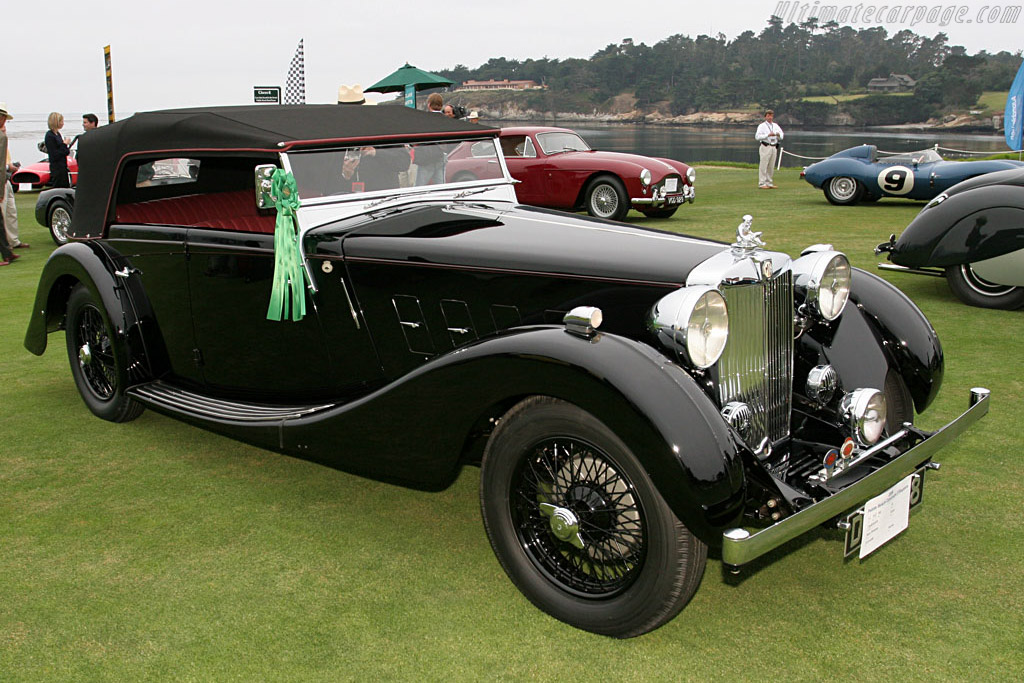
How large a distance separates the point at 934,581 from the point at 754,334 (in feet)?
3.55

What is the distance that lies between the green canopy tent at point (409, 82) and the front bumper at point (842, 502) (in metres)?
13.7

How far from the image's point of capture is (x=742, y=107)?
308ft

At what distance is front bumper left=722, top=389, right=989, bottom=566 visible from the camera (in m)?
2.25

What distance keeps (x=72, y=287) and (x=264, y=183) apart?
1944 mm

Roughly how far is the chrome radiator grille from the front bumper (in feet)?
1.36

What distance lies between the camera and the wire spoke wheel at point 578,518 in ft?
8.64

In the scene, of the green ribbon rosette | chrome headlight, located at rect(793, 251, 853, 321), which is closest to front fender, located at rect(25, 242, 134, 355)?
the green ribbon rosette

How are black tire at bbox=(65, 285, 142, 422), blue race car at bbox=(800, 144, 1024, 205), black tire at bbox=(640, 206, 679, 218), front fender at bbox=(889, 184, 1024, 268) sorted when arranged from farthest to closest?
blue race car at bbox=(800, 144, 1024, 205), black tire at bbox=(640, 206, 679, 218), front fender at bbox=(889, 184, 1024, 268), black tire at bbox=(65, 285, 142, 422)

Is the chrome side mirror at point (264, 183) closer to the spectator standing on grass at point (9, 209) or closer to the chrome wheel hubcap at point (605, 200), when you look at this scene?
the spectator standing on grass at point (9, 209)

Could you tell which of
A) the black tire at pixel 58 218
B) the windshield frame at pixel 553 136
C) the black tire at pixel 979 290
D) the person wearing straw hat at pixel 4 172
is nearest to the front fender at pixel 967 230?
the black tire at pixel 979 290

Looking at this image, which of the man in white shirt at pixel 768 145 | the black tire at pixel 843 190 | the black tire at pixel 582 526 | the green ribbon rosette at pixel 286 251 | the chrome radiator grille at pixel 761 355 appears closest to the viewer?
the black tire at pixel 582 526

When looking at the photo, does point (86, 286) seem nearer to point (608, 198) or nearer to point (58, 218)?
point (58, 218)

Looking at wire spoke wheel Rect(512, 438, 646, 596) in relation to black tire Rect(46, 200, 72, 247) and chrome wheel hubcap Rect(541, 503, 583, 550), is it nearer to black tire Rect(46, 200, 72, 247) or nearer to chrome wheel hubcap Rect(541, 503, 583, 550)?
chrome wheel hubcap Rect(541, 503, 583, 550)

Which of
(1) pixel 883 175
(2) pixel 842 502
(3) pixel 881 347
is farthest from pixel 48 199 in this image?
(1) pixel 883 175
